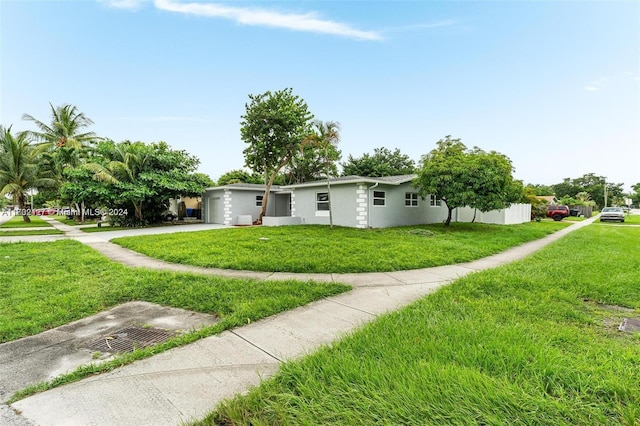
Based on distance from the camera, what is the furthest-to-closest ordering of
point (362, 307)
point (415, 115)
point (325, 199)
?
1. point (415, 115)
2. point (325, 199)
3. point (362, 307)

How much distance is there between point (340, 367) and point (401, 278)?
367cm

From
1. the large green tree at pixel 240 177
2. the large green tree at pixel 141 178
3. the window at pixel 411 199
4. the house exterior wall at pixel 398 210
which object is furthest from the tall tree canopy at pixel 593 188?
the large green tree at pixel 141 178

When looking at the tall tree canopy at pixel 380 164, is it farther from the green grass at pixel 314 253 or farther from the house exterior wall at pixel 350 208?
the green grass at pixel 314 253

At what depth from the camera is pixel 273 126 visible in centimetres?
1758

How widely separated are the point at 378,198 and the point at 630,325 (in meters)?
11.6

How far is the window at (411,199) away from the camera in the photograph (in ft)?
53.5

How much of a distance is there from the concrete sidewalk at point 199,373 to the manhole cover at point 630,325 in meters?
2.38

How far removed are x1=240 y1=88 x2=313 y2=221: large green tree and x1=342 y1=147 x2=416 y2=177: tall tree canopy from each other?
45.9 feet

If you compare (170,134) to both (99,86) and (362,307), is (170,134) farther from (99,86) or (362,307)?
(362,307)

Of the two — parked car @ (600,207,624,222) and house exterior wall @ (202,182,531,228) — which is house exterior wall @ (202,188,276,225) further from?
parked car @ (600,207,624,222)

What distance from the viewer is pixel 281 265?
20.9 ft

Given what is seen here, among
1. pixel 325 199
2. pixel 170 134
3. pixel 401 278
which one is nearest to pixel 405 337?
pixel 401 278

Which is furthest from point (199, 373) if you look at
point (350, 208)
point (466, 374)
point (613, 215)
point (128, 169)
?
point (613, 215)

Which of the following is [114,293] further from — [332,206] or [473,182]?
[473,182]
